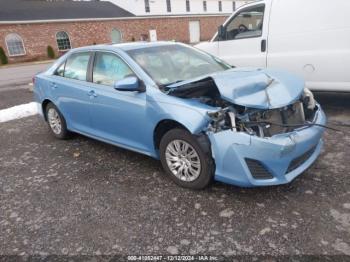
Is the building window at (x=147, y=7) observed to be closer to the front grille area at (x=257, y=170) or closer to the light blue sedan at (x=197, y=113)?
the light blue sedan at (x=197, y=113)

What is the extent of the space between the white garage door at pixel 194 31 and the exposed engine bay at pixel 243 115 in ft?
137

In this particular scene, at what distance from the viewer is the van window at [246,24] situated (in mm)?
6254

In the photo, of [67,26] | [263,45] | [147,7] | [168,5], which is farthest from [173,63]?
[168,5]

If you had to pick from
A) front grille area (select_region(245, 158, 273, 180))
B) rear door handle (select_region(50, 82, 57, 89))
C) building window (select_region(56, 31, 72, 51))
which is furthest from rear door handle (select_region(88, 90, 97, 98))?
building window (select_region(56, 31, 72, 51))

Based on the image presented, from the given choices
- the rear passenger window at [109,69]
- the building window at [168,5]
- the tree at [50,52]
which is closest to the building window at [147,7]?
the building window at [168,5]

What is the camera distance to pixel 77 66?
17.0ft

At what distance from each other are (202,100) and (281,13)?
3.25 m

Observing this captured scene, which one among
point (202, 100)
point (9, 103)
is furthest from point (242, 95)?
point (9, 103)

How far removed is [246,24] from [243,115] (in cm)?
377

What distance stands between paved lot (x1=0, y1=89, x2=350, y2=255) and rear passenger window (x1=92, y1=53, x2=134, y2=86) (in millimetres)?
1168

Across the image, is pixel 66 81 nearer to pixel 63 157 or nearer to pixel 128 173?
pixel 63 157

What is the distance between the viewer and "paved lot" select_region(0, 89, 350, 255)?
2908 mm

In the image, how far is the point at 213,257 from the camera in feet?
9.00

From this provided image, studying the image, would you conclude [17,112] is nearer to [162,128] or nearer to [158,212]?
[162,128]
